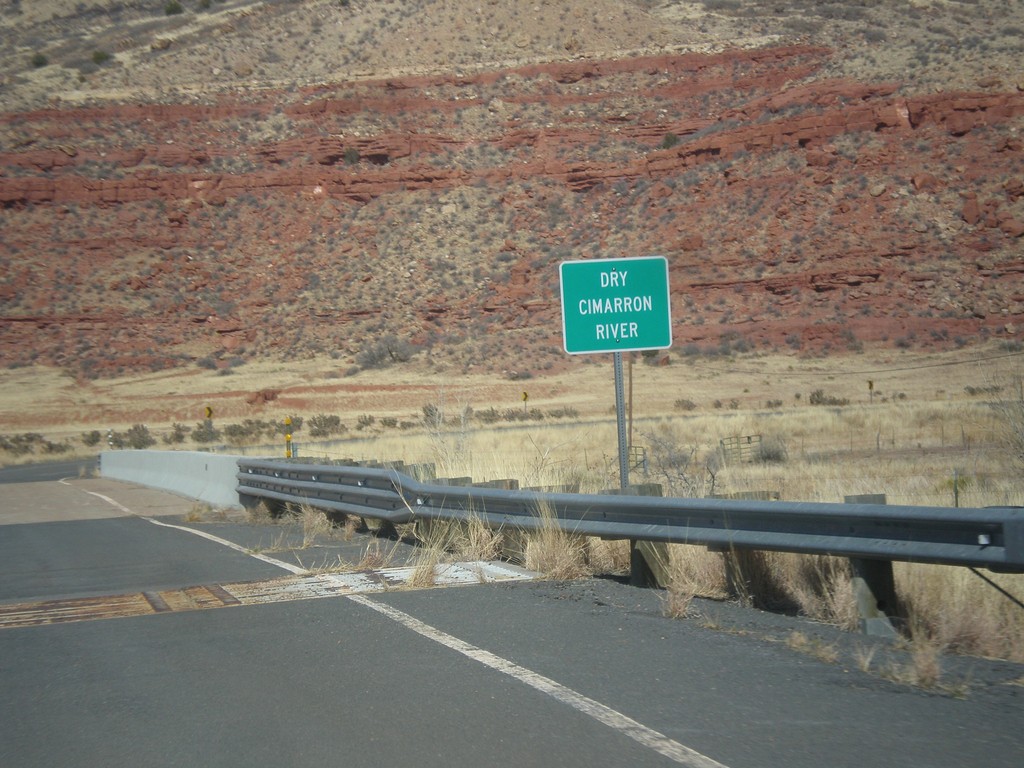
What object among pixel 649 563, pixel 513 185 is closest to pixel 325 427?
pixel 513 185

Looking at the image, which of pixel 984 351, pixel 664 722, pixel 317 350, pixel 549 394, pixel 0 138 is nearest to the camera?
pixel 664 722

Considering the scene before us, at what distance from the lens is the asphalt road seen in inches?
202

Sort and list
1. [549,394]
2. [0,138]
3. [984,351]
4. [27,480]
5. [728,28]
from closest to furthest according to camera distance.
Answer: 1. [27,480]
2. [984,351]
3. [549,394]
4. [0,138]
5. [728,28]

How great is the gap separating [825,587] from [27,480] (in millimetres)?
28011

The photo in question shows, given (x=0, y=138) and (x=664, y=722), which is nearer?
(x=664, y=722)

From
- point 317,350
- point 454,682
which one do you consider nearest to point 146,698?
A: point 454,682

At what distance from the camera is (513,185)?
228 ft

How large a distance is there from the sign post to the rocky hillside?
141 feet

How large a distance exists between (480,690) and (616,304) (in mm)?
5474

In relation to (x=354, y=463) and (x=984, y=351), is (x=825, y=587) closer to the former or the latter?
(x=354, y=463)

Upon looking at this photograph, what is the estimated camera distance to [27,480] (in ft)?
102

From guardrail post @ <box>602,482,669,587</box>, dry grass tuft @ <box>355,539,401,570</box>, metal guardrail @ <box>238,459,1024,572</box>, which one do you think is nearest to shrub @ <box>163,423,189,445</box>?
metal guardrail @ <box>238,459,1024,572</box>

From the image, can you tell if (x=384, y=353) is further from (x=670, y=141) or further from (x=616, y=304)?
(x=616, y=304)

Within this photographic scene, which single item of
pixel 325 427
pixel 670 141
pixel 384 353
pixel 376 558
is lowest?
pixel 376 558
